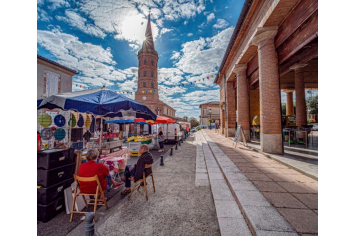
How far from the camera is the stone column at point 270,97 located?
23.3 ft

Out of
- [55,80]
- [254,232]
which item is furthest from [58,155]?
[55,80]

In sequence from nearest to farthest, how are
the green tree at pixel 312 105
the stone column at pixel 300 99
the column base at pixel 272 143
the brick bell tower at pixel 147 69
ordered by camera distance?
the column base at pixel 272 143 → the stone column at pixel 300 99 → the green tree at pixel 312 105 → the brick bell tower at pixel 147 69

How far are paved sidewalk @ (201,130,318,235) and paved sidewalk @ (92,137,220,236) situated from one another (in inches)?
42.4

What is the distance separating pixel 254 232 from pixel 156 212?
1.79m

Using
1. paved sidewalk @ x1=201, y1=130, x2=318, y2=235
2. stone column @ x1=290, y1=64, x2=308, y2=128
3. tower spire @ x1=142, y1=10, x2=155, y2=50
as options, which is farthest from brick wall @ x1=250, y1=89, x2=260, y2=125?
tower spire @ x1=142, y1=10, x2=155, y2=50

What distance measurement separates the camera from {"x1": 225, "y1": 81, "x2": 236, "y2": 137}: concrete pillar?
1691cm

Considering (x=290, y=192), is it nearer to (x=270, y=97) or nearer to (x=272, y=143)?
(x=272, y=143)

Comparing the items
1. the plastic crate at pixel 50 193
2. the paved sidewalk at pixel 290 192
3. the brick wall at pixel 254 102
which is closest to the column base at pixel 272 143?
the paved sidewalk at pixel 290 192

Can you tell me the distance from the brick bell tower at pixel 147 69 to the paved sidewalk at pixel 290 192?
41.0m

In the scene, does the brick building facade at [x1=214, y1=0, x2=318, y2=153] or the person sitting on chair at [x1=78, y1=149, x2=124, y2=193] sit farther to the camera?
the brick building facade at [x1=214, y1=0, x2=318, y2=153]

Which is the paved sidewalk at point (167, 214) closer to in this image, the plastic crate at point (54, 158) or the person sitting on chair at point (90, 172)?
the person sitting on chair at point (90, 172)

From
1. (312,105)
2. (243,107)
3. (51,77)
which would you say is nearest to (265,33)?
(243,107)

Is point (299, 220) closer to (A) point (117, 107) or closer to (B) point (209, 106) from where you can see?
(A) point (117, 107)

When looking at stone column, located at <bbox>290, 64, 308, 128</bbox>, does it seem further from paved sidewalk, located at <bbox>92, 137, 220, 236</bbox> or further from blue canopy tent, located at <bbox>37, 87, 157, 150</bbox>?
blue canopy tent, located at <bbox>37, 87, 157, 150</bbox>
